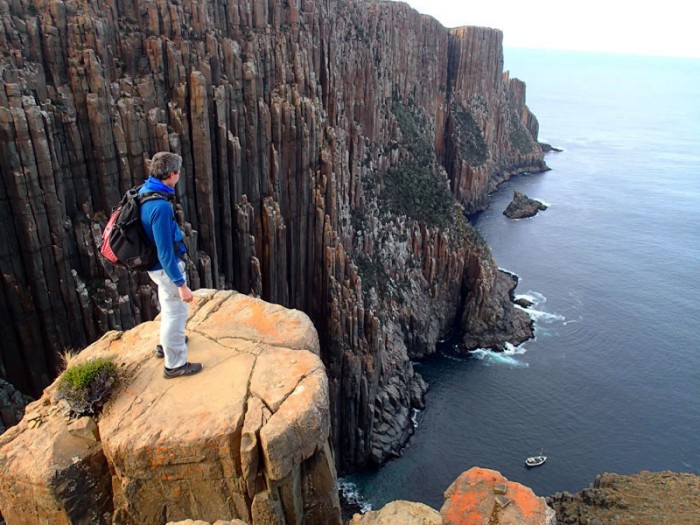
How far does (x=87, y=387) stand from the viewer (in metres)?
Result: 11.5

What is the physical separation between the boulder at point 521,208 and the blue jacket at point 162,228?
A: 118997 mm

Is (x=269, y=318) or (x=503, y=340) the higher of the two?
(x=269, y=318)

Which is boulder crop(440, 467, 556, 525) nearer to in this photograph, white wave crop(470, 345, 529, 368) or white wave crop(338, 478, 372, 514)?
white wave crop(338, 478, 372, 514)

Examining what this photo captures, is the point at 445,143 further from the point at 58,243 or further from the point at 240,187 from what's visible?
the point at 58,243

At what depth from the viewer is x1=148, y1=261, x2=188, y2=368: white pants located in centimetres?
1198

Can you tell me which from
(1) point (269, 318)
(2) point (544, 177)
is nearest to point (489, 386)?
(1) point (269, 318)

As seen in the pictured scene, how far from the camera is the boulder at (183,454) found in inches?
421

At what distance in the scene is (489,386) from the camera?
65500mm

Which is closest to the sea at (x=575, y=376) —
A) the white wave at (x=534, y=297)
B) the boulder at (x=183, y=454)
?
the white wave at (x=534, y=297)

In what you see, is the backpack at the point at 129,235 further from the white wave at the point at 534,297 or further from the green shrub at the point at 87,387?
the white wave at the point at 534,297

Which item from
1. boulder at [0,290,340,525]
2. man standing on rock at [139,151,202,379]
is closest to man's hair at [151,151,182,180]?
man standing on rock at [139,151,202,379]

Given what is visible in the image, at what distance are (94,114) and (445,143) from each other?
10449cm

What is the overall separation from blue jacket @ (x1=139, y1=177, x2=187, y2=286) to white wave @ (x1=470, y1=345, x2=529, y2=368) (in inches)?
2514

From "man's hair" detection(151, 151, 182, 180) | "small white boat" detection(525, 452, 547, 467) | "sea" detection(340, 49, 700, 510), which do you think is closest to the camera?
"man's hair" detection(151, 151, 182, 180)
